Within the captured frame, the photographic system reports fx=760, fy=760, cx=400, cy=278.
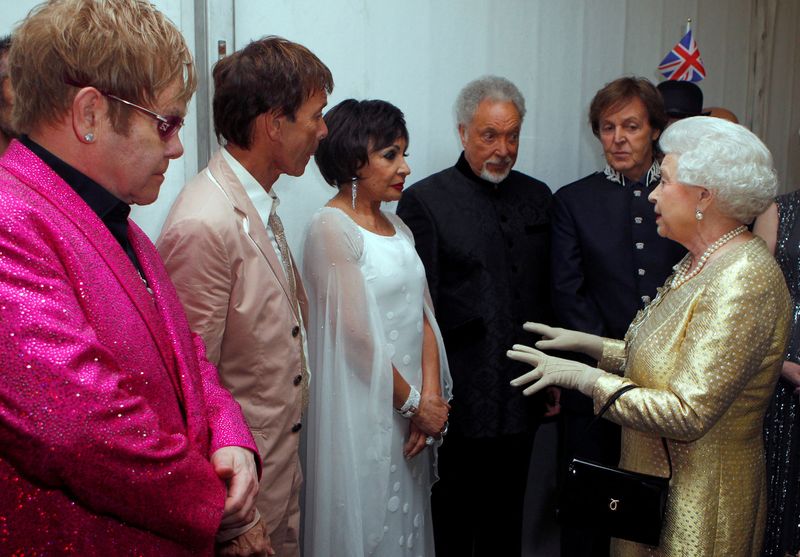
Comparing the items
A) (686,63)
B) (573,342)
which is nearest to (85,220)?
(573,342)

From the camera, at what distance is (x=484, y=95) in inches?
99.2

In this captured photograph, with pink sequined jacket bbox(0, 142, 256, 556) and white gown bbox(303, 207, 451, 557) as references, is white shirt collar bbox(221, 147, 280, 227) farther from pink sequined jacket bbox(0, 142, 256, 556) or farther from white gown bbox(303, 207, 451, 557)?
pink sequined jacket bbox(0, 142, 256, 556)

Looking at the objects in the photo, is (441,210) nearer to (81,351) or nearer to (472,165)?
(472,165)

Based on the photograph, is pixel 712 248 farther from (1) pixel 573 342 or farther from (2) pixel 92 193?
(2) pixel 92 193

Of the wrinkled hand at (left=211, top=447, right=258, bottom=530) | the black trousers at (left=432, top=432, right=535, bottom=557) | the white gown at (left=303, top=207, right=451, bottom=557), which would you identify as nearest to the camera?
the wrinkled hand at (left=211, top=447, right=258, bottom=530)

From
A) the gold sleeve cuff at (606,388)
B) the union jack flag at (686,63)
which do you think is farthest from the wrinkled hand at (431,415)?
the union jack flag at (686,63)

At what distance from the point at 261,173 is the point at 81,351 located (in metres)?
0.95

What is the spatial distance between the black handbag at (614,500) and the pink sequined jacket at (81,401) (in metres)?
0.89

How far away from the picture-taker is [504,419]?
7.95ft

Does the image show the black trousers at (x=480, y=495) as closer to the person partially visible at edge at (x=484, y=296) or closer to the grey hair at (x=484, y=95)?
the person partially visible at edge at (x=484, y=296)

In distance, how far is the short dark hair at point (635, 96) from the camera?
2617 mm

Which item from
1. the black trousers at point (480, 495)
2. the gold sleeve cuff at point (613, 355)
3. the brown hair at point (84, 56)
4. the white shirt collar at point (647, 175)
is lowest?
the black trousers at point (480, 495)

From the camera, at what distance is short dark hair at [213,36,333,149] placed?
5.71ft

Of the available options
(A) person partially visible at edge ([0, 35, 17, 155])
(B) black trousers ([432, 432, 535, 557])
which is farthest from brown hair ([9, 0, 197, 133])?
(B) black trousers ([432, 432, 535, 557])
